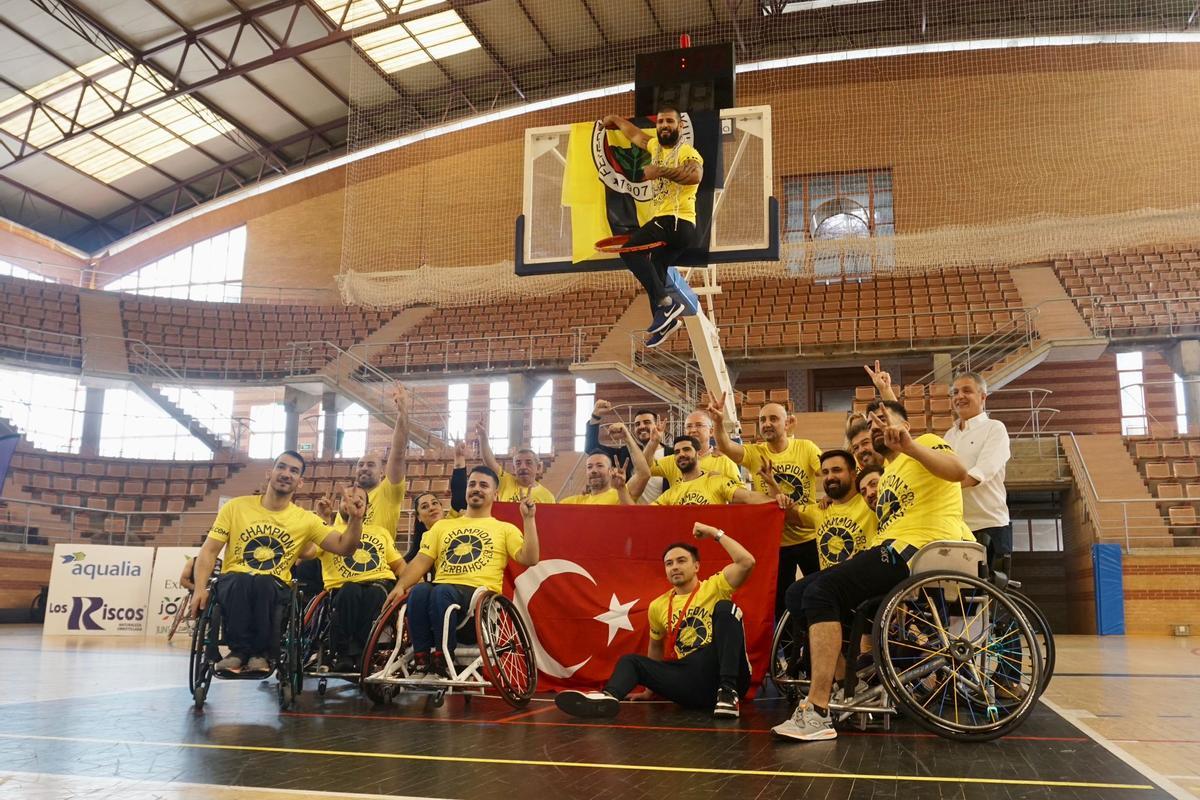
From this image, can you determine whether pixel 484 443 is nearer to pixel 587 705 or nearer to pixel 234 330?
pixel 587 705

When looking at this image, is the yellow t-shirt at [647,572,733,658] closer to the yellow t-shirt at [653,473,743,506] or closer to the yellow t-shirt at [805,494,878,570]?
the yellow t-shirt at [805,494,878,570]

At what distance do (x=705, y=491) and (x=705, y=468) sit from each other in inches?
8.0

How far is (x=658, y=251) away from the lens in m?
5.66

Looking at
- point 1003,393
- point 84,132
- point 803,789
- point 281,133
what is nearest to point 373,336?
point 281,133

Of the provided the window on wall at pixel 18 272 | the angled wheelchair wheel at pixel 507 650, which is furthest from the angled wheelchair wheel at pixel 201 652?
the window on wall at pixel 18 272

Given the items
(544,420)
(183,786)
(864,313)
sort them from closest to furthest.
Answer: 1. (183,786)
2. (864,313)
3. (544,420)

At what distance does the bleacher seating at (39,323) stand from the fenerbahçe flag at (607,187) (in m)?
15.9

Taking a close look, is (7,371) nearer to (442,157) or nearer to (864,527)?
(442,157)

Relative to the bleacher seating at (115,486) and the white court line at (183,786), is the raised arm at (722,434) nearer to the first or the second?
the white court line at (183,786)

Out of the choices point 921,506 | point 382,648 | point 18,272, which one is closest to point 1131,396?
point 921,506

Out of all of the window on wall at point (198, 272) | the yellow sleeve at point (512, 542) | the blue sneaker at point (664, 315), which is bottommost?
the yellow sleeve at point (512, 542)

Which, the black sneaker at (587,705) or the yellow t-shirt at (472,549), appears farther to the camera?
the yellow t-shirt at (472,549)

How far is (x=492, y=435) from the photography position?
2030 cm

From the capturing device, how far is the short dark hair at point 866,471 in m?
4.71
